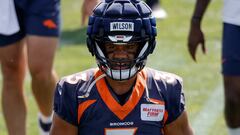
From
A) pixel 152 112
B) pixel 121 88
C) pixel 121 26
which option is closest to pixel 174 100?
pixel 152 112

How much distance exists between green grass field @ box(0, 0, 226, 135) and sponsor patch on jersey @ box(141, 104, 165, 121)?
2810 mm

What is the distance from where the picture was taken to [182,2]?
39.2 feet

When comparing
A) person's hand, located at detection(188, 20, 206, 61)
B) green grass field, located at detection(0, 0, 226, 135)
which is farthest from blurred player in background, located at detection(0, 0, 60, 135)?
person's hand, located at detection(188, 20, 206, 61)

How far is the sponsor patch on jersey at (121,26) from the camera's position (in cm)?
392

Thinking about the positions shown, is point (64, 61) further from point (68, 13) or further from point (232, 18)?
point (232, 18)

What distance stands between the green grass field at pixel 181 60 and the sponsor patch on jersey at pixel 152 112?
281 centimetres

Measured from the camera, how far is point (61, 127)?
4.12 meters

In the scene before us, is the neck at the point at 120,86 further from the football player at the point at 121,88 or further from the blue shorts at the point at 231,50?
the blue shorts at the point at 231,50

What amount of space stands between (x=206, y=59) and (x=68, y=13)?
113 inches

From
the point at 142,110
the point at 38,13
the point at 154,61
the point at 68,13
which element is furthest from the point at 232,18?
the point at 68,13

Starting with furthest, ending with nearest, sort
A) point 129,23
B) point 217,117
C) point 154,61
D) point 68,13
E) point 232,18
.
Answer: point 68,13
point 154,61
point 217,117
point 232,18
point 129,23

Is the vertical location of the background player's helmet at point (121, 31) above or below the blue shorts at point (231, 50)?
above

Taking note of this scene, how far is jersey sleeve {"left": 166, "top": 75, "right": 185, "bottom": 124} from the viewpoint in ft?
13.6

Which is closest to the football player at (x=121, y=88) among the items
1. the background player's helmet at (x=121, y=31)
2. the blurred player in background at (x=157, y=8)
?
the background player's helmet at (x=121, y=31)
